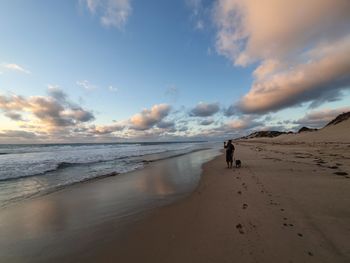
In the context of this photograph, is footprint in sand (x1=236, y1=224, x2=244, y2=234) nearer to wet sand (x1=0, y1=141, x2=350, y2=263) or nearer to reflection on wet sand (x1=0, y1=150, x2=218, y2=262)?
wet sand (x1=0, y1=141, x2=350, y2=263)

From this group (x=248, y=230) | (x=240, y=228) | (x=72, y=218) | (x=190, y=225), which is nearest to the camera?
(x=248, y=230)

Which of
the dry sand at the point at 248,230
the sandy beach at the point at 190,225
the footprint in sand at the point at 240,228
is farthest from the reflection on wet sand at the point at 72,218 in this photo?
the footprint in sand at the point at 240,228

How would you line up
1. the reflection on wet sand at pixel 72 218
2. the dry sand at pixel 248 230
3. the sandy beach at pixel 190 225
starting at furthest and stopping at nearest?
the reflection on wet sand at pixel 72 218
the sandy beach at pixel 190 225
the dry sand at pixel 248 230

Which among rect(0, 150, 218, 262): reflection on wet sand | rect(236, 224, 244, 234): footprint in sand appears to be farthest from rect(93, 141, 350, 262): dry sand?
rect(0, 150, 218, 262): reflection on wet sand

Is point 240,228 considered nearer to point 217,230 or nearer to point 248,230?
point 248,230

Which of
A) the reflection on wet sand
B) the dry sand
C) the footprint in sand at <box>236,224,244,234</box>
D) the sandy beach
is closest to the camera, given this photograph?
the dry sand

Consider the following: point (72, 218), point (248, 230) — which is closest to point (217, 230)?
point (248, 230)

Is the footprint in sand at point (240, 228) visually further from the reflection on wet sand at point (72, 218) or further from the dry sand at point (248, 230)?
the reflection on wet sand at point (72, 218)

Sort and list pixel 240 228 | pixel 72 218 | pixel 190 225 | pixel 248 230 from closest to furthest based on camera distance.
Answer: pixel 248 230
pixel 240 228
pixel 190 225
pixel 72 218

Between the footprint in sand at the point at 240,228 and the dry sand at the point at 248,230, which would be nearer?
the dry sand at the point at 248,230

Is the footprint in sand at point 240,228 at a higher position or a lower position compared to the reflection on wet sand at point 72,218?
lower

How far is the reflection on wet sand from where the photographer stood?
5.17 meters

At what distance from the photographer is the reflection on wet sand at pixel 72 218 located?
5.17 m

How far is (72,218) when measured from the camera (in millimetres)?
7297
